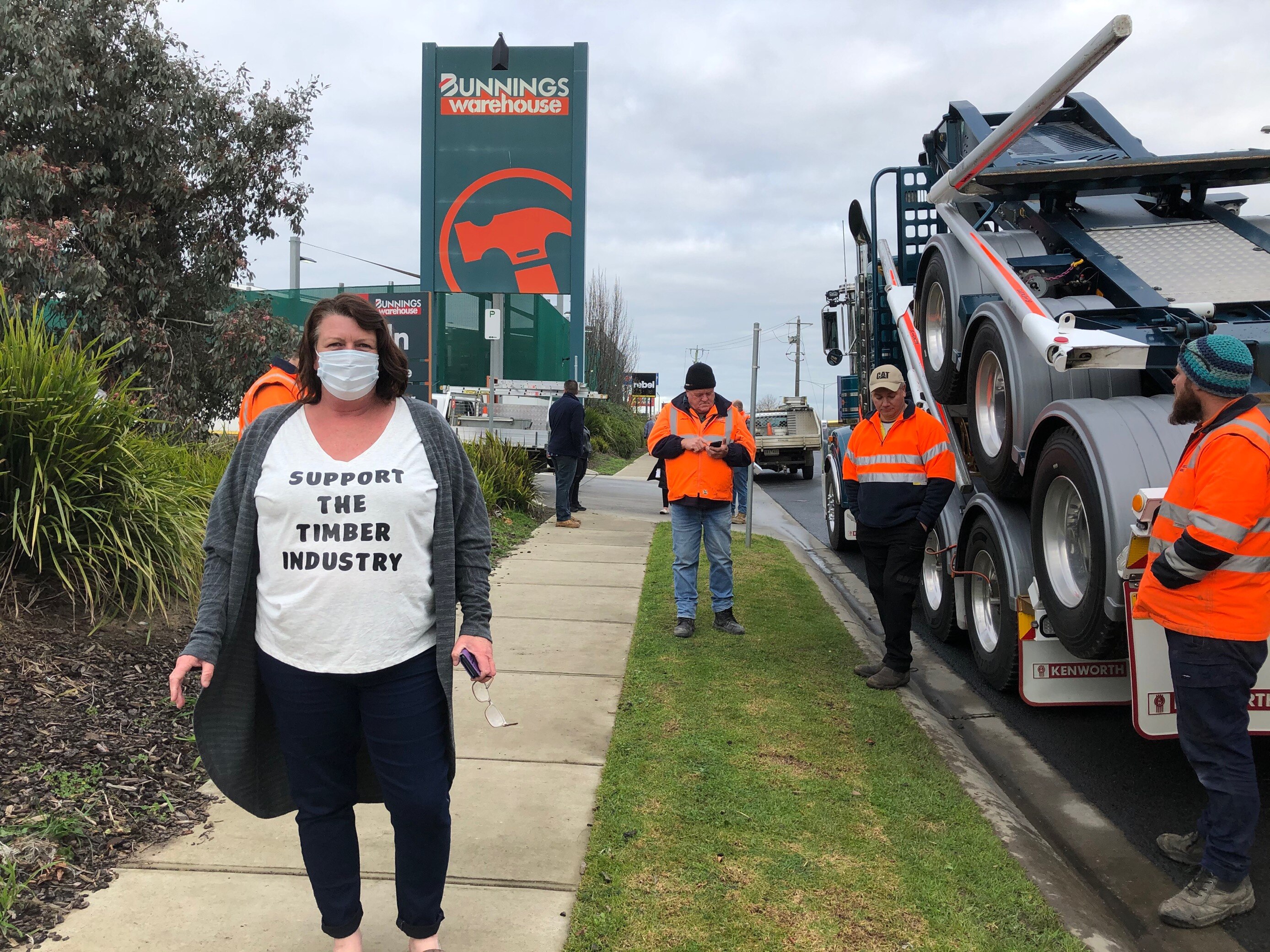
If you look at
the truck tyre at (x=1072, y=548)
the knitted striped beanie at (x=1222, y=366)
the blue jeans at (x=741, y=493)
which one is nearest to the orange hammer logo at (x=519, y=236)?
the blue jeans at (x=741, y=493)

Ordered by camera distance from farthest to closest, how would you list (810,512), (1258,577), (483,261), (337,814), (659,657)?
(483,261) < (810,512) < (659,657) < (1258,577) < (337,814)

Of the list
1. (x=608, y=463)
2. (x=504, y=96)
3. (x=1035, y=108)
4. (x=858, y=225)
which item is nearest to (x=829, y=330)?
(x=858, y=225)

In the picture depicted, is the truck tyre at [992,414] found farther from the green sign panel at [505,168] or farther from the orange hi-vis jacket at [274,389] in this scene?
the green sign panel at [505,168]

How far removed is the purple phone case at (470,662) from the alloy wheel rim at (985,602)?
3.62 metres

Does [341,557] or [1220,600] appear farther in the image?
[1220,600]

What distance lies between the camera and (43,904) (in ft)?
10.1

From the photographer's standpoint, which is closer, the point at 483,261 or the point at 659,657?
the point at 659,657

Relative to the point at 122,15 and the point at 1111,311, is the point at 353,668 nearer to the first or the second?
the point at 1111,311

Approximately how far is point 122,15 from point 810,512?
11285mm

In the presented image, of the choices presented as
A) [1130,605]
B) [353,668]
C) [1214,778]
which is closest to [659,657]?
[1130,605]

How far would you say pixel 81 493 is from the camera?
519cm

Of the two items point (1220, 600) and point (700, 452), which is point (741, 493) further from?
point (1220, 600)

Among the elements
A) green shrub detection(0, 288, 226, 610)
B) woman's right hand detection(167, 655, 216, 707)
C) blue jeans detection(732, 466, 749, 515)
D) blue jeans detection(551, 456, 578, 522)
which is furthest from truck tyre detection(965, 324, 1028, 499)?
blue jeans detection(551, 456, 578, 522)

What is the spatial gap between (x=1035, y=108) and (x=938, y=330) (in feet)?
7.65
